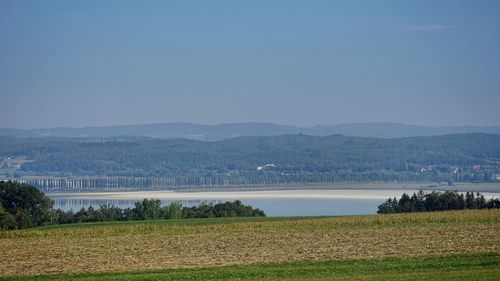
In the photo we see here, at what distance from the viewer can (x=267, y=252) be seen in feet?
118

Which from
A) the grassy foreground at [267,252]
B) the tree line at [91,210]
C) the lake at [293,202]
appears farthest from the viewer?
the lake at [293,202]

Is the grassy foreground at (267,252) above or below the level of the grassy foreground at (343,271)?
above

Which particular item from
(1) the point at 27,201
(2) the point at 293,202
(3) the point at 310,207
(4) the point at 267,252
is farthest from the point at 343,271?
(2) the point at 293,202

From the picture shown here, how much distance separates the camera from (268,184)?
193 meters

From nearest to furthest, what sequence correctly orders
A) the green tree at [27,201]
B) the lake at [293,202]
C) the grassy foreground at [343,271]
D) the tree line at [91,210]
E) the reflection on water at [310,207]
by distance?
1. the grassy foreground at [343,271]
2. the tree line at [91,210]
3. the green tree at [27,201]
4. the reflection on water at [310,207]
5. the lake at [293,202]

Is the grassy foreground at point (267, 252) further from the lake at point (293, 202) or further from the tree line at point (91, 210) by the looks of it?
the lake at point (293, 202)

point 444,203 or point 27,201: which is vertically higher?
point 27,201

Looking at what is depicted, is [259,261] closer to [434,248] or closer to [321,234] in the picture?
[434,248]

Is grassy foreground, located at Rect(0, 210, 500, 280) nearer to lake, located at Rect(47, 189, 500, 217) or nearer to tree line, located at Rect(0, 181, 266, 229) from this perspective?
tree line, located at Rect(0, 181, 266, 229)

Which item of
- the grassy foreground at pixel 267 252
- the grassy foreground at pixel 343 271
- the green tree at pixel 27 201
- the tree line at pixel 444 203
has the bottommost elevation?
the grassy foreground at pixel 343 271

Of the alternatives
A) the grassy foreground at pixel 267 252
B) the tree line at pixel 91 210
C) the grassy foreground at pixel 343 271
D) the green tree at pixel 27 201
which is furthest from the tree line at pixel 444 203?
the grassy foreground at pixel 343 271

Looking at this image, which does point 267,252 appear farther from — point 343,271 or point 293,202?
point 293,202

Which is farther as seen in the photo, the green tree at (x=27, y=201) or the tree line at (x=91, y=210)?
the green tree at (x=27, y=201)

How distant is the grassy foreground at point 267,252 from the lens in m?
30.1
